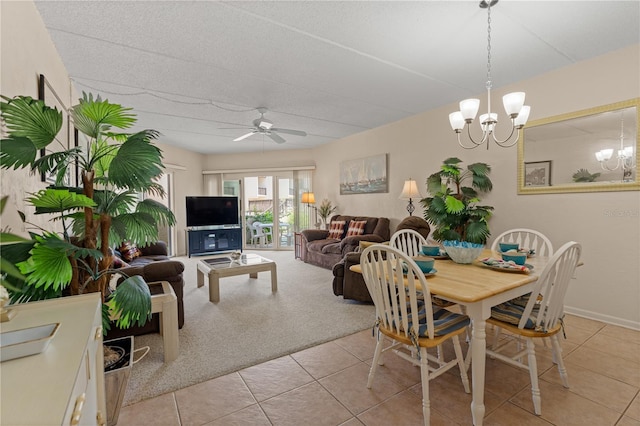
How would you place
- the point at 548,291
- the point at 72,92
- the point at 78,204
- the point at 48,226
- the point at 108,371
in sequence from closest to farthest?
the point at 78,204 < the point at 108,371 < the point at 548,291 < the point at 48,226 < the point at 72,92

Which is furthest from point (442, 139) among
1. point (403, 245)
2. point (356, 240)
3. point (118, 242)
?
point (118, 242)

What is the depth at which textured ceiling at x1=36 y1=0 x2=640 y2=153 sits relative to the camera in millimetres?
2051

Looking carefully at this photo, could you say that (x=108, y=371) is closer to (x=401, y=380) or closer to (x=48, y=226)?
(x=48, y=226)

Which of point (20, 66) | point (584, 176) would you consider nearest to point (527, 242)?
point (584, 176)

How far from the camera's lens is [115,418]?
1548 mm

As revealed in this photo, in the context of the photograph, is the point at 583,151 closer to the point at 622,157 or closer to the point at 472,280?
the point at 622,157

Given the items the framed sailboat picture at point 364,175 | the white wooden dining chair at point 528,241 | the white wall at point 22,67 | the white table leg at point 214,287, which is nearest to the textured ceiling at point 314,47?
the white wall at point 22,67

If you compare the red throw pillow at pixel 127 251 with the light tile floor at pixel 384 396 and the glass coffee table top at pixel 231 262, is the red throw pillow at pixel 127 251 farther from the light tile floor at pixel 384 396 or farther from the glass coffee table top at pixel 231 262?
the light tile floor at pixel 384 396

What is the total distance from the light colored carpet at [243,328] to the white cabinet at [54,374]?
0.96m

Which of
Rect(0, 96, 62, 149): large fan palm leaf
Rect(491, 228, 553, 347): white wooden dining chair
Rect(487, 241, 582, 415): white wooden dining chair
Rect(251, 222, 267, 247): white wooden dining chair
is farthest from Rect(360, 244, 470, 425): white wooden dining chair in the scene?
Rect(251, 222, 267, 247): white wooden dining chair

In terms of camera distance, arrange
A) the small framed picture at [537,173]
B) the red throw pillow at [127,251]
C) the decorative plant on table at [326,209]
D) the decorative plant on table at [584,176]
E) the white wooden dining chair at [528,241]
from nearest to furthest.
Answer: the white wooden dining chair at [528,241] < the decorative plant on table at [584,176] < the small framed picture at [537,173] < the red throw pillow at [127,251] < the decorative plant on table at [326,209]

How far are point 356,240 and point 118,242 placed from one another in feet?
11.2

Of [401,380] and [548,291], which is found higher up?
[548,291]

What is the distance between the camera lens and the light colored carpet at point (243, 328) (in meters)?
2.02
